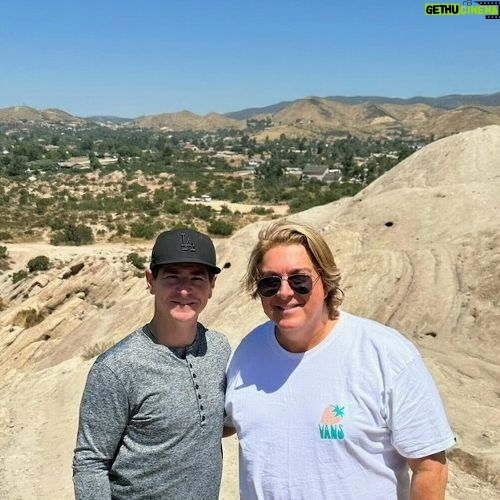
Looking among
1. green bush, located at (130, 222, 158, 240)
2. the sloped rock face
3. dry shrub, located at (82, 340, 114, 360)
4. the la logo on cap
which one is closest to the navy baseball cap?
the la logo on cap

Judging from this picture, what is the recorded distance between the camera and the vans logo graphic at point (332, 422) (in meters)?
2.63

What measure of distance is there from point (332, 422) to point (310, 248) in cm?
87

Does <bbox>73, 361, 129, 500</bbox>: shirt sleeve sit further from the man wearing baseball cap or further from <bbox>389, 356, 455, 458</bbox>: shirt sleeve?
<bbox>389, 356, 455, 458</bbox>: shirt sleeve

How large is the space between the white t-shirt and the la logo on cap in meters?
0.72

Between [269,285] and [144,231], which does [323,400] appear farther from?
[144,231]

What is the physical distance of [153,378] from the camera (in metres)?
2.95

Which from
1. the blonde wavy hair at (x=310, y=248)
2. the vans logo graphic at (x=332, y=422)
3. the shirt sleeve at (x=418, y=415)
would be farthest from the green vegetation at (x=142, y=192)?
the shirt sleeve at (x=418, y=415)

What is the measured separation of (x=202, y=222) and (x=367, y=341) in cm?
4283

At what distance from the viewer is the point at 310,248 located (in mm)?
2910

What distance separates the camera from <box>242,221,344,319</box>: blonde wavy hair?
2.88 m

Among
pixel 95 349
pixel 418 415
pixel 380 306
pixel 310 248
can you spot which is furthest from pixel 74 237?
pixel 418 415

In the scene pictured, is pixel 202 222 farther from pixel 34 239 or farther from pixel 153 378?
pixel 153 378

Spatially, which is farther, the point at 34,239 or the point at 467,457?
the point at 34,239

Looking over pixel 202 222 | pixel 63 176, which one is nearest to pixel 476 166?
pixel 202 222
